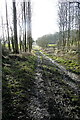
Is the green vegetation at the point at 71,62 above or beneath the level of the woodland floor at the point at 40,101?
above

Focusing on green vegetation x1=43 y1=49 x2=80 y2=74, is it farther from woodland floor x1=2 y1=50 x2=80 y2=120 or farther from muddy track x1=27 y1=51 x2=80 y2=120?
muddy track x1=27 y1=51 x2=80 y2=120

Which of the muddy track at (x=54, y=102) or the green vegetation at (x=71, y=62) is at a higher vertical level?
the green vegetation at (x=71, y=62)

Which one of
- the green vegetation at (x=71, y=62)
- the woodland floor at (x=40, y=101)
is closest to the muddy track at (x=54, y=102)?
the woodland floor at (x=40, y=101)

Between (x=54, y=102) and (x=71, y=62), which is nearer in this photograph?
(x=54, y=102)

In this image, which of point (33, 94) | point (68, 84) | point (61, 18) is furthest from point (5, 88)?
point (61, 18)

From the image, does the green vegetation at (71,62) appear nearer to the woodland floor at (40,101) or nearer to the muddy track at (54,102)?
the woodland floor at (40,101)

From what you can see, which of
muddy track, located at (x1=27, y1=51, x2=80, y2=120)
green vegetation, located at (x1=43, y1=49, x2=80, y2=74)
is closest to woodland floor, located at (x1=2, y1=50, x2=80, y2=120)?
muddy track, located at (x1=27, y1=51, x2=80, y2=120)

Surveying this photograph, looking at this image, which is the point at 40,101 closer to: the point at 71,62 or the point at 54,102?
the point at 54,102

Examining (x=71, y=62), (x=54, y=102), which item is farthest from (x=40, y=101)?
(x=71, y=62)

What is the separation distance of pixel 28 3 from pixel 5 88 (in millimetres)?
21813

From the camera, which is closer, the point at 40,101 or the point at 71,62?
the point at 40,101

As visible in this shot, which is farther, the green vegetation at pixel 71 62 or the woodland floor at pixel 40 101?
the green vegetation at pixel 71 62

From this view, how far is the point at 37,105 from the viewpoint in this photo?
14.7 feet

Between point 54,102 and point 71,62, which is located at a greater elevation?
point 71,62
